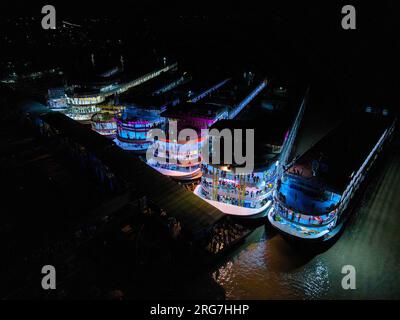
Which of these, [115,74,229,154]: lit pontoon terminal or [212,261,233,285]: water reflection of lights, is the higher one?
[115,74,229,154]: lit pontoon terminal

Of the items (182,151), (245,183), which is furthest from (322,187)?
(182,151)

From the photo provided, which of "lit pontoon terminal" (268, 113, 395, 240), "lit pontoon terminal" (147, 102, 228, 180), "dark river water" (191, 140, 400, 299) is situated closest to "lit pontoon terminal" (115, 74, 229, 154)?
"lit pontoon terminal" (147, 102, 228, 180)

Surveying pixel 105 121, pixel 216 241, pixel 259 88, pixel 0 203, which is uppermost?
pixel 259 88

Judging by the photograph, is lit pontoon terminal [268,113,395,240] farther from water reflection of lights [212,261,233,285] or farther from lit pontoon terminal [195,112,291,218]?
water reflection of lights [212,261,233,285]
